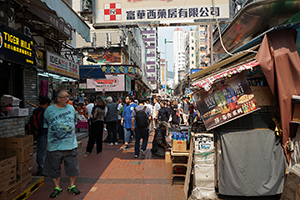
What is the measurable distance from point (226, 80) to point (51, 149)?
364 centimetres

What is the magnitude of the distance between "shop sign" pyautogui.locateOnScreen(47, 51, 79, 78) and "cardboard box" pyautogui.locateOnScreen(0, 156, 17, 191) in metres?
5.85

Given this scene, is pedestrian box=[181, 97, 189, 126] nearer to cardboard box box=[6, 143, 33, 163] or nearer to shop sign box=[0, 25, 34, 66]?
shop sign box=[0, 25, 34, 66]

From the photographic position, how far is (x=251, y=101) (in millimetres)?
3820

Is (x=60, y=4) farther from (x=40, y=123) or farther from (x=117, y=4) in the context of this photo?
(x=40, y=123)

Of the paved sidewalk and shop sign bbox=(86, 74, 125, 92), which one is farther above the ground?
shop sign bbox=(86, 74, 125, 92)

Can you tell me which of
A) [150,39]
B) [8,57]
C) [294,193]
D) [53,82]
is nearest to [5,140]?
[8,57]

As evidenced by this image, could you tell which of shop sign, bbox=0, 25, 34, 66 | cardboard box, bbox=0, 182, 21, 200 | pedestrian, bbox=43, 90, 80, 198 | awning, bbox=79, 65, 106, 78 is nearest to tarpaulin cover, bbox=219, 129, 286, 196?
pedestrian, bbox=43, 90, 80, 198

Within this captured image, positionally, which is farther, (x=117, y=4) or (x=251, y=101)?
(x=117, y=4)

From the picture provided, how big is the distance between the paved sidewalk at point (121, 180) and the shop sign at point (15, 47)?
318 cm

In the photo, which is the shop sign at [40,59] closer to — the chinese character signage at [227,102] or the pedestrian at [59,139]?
the pedestrian at [59,139]

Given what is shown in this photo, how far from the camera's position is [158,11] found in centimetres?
481

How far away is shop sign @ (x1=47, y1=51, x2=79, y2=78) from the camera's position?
8923mm

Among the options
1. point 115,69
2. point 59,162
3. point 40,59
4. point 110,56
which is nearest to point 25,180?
point 59,162

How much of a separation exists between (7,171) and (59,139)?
0.95m
